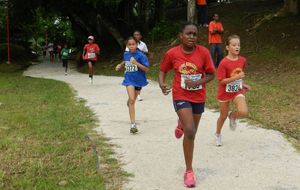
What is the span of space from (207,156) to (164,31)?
1939cm

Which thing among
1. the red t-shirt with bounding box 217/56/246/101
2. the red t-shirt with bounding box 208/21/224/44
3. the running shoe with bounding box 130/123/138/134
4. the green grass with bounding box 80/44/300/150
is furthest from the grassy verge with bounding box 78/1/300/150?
the running shoe with bounding box 130/123/138/134

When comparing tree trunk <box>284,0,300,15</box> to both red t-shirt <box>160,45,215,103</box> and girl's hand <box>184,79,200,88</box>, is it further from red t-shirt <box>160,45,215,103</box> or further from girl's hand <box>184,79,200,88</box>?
girl's hand <box>184,79,200,88</box>

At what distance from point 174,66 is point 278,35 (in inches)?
631

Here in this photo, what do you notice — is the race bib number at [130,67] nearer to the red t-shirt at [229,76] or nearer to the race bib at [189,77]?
the red t-shirt at [229,76]

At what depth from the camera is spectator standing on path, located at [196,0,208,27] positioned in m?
23.9

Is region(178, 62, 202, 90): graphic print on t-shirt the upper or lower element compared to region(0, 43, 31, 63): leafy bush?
upper

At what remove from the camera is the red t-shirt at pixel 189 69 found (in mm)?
5793

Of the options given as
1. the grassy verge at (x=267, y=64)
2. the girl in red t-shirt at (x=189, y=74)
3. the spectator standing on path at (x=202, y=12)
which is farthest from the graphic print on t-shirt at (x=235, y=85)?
the spectator standing on path at (x=202, y=12)

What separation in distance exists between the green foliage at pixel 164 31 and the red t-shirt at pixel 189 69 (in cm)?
1974

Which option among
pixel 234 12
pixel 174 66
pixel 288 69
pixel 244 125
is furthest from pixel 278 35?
pixel 174 66

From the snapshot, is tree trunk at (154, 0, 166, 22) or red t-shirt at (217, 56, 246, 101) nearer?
red t-shirt at (217, 56, 246, 101)

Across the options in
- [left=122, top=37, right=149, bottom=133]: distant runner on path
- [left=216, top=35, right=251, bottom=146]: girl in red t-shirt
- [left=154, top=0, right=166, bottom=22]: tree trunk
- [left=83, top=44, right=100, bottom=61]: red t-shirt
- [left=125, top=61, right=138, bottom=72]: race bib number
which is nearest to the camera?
[left=216, top=35, right=251, bottom=146]: girl in red t-shirt

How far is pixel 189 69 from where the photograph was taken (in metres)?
5.80

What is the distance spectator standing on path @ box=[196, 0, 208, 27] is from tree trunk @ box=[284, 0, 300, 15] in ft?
11.7
